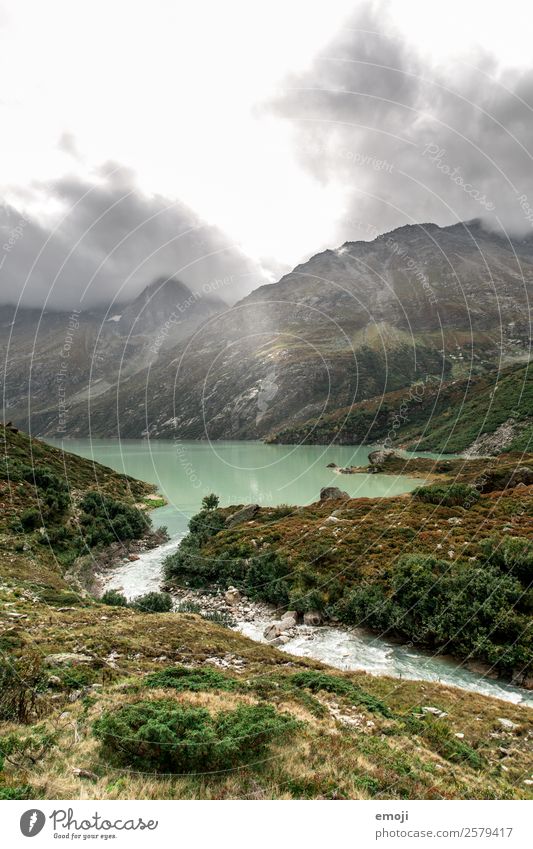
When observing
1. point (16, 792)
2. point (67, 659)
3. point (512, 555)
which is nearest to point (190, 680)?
point (67, 659)

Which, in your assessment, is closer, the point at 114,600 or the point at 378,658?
the point at 378,658

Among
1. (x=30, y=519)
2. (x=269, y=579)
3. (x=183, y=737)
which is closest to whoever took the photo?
(x=183, y=737)

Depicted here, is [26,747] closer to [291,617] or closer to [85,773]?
[85,773]

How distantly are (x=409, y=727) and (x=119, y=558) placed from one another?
81.6 feet

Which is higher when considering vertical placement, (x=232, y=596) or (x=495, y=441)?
(x=495, y=441)

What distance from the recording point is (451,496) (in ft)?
95.6

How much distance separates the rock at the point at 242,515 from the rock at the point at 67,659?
21877mm

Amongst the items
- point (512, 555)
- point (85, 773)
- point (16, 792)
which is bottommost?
point (512, 555)

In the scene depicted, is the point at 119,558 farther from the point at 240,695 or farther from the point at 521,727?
the point at 521,727

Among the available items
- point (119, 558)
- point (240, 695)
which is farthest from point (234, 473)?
point (240, 695)

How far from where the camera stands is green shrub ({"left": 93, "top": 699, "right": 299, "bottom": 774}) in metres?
5.60

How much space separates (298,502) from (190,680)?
35710mm

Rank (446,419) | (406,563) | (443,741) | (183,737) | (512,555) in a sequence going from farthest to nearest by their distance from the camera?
1. (446,419)
2. (406,563)
3. (512,555)
4. (443,741)
5. (183,737)

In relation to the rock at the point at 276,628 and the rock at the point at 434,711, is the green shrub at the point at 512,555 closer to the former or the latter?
the rock at the point at 434,711
